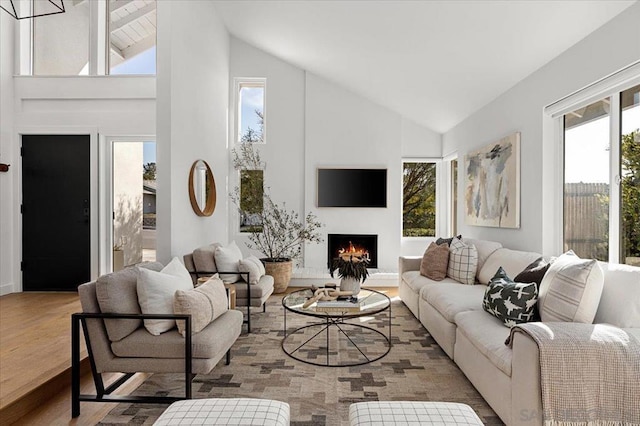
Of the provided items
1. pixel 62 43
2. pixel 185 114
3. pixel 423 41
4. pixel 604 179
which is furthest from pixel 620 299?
pixel 62 43

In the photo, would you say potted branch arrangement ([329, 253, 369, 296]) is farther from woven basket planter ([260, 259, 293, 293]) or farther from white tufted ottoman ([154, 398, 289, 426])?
woven basket planter ([260, 259, 293, 293])

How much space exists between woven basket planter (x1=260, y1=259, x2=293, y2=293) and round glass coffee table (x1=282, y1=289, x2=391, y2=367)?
137 centimetres

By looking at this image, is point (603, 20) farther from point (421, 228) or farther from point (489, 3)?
point (421, 228)

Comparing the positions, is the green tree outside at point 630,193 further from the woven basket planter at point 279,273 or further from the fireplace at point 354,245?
the fireplace at point 354,245

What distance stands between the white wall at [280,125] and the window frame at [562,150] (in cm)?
391

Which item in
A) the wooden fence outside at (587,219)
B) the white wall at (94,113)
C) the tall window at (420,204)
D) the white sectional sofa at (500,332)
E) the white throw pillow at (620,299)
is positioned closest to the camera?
the white sectional sofa at (500,332)

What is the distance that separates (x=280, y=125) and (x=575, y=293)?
17.4 feet

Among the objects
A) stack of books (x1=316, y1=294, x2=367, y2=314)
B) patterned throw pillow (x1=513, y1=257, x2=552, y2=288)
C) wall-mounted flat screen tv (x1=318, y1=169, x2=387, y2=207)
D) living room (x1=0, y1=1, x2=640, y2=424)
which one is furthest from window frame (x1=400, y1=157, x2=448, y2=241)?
patterned throw pillow (x1=513, y1=257, x2=552, y2=288)

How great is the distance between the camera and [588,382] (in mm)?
1745

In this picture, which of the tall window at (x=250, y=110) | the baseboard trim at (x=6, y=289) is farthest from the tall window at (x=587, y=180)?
the baseboard trim at (x=6, y=289)

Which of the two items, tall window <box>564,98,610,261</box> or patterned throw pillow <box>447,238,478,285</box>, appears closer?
tall window <box>564,98,610,261</box>

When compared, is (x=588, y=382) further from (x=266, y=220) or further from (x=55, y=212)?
(x=55, y=212)

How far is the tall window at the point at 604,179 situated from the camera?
2.70 metres

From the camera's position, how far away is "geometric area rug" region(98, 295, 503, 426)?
2.29m
